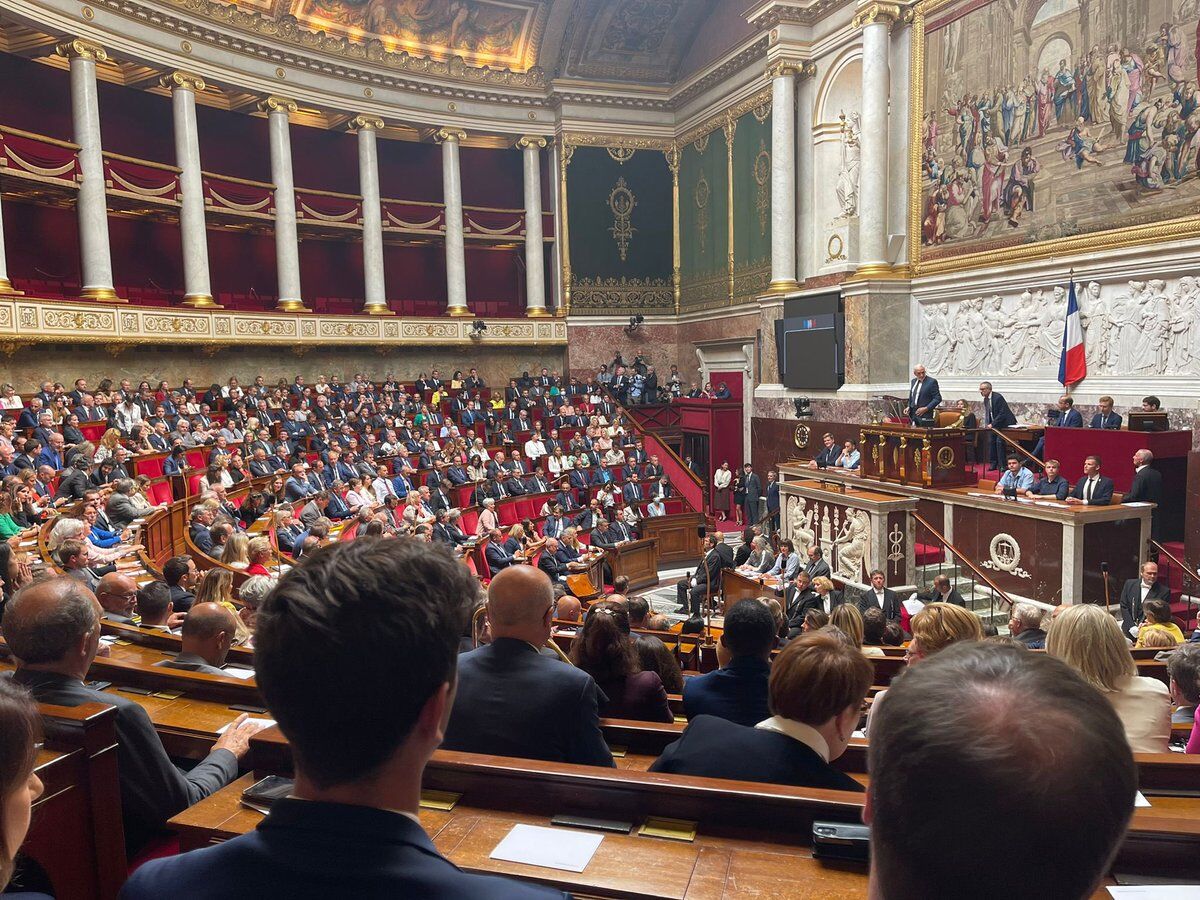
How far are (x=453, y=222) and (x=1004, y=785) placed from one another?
2287 cm

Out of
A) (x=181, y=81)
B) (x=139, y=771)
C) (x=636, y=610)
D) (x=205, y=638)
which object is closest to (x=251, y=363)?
(x=181, y=81)

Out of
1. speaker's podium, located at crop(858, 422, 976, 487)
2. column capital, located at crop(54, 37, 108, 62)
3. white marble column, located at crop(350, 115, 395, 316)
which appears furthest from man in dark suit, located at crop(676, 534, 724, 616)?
column capital, located at crop(54, 37, 108, 62)

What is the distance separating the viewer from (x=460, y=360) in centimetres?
2262

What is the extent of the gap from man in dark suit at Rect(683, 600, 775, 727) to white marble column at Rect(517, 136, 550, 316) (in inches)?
807

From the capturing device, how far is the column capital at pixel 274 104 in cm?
1902

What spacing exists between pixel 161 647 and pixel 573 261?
20345 millimetres

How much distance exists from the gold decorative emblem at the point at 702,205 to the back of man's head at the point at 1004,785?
73.4ft

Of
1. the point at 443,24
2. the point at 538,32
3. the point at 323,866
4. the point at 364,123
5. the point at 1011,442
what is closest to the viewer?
the point at 323,866

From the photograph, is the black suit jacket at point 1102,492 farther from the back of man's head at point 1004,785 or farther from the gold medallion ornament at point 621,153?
the gold medallion ornament at point 621,153

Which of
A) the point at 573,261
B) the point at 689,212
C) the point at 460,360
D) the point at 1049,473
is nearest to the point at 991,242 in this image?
the point at 1049,473

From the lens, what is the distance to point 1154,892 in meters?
1.58

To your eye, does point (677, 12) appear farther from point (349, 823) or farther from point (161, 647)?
point (349, 823)

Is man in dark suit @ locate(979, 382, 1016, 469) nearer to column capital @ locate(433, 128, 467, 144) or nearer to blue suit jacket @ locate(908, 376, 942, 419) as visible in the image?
blue suit jacket @ locate(908, 376, 942, 419)

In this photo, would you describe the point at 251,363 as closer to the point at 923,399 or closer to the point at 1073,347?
the point at 923,399
